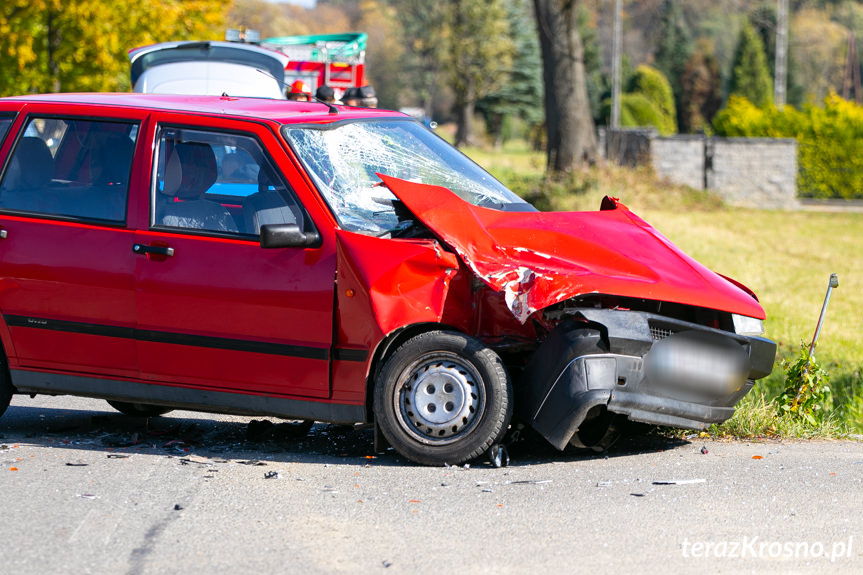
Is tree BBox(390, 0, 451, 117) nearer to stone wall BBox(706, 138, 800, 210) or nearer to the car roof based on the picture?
stone wall BBox(706, 138, 800, 210)

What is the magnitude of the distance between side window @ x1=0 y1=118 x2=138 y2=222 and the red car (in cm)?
1

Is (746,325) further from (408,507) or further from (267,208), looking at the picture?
(267,208)

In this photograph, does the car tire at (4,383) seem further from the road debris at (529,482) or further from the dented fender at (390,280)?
the road debris at (529,482)

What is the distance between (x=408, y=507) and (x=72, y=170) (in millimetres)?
2620

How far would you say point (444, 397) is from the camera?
5434mm

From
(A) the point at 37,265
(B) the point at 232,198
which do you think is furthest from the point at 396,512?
(A) the point at 37,265

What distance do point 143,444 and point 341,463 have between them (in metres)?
1.17

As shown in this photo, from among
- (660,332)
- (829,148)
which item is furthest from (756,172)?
(660,332)

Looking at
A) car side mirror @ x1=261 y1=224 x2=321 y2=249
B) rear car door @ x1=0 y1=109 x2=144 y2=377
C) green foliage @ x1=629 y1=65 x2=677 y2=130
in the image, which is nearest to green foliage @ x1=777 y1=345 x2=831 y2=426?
car side mirror @ x1=261 y1=224 x2=321 y2=249

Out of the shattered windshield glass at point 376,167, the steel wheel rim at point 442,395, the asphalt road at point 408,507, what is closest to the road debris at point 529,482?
the asphalt road at point 408,507

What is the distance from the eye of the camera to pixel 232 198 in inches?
227

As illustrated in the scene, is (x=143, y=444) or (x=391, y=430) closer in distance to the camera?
(x=391, y=430)

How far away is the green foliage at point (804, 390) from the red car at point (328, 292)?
3.63 ft

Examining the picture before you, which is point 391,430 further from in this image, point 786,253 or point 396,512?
point 786,253
